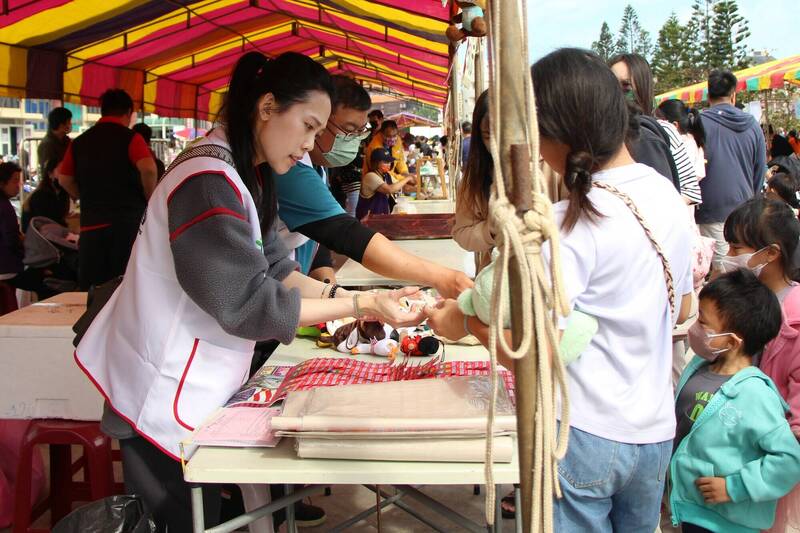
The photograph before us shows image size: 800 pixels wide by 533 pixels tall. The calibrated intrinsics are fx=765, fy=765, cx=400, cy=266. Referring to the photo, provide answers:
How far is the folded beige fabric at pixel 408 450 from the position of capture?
1.46 m

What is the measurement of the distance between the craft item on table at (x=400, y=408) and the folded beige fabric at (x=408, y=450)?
0.03 meters

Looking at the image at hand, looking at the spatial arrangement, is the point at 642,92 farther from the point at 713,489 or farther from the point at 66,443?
the point at 66,443

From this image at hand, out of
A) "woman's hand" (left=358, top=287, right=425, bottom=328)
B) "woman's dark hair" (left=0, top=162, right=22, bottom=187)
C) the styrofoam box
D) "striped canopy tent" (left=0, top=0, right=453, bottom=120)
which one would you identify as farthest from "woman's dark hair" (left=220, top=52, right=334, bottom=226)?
"woman's dark hair" (left=0, top=162, right=22, bottom=187)

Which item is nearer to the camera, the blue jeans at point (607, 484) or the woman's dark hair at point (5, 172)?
the blue jeans at point (607, 484)

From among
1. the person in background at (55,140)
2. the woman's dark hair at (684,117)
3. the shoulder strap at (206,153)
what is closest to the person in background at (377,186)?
the person in background at (55,140)

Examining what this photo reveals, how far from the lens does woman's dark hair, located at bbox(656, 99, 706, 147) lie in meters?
4.39

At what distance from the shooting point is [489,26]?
0.99m

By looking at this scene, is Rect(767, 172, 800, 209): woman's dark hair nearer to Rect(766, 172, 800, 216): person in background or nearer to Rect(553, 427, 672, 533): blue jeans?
Rect(766, 172, 800, 216): person in background

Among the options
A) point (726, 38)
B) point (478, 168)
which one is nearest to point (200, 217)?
point (478, 168)

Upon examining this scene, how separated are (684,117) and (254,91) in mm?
3413

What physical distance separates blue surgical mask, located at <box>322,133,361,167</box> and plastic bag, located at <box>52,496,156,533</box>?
1.65 m

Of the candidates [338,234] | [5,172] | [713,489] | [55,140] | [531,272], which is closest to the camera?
[531,272]

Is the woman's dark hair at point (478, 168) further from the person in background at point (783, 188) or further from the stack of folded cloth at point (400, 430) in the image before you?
the person in background at point (783, 188)

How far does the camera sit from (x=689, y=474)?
7.28ft
